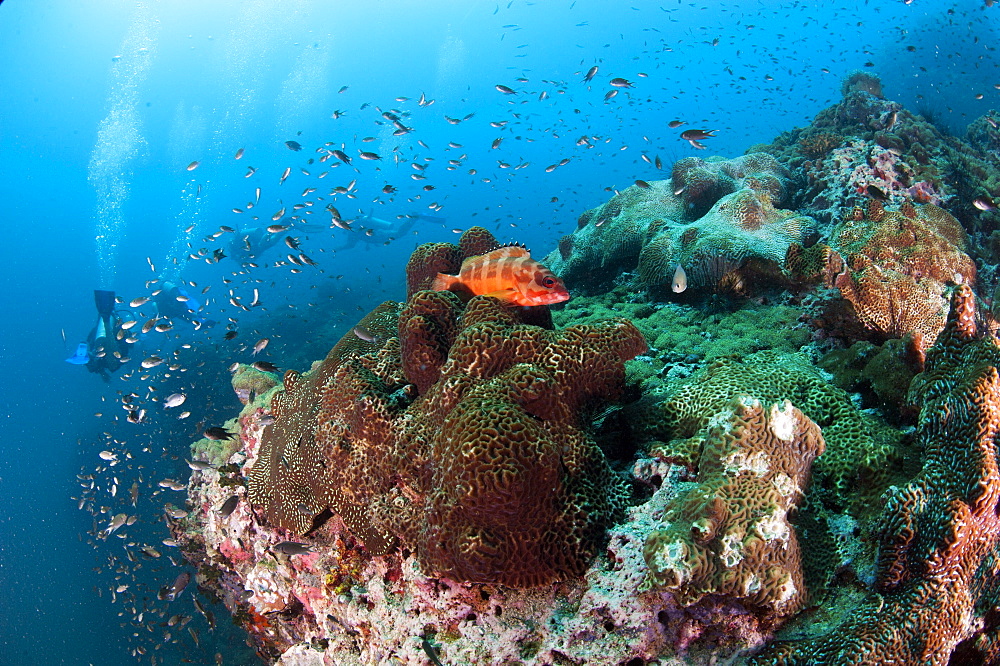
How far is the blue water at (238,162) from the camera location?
1806 centimetres

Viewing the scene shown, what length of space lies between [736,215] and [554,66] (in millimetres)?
145803

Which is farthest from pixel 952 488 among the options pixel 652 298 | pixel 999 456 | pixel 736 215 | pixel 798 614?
pixel 736 215

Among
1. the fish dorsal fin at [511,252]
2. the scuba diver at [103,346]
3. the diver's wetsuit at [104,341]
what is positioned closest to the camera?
the fish dorsal fin at [511,252]

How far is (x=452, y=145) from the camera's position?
42.9 ft

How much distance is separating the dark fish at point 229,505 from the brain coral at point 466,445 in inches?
30.7

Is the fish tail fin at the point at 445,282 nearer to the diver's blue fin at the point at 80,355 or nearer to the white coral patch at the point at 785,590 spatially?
the white coral patch at the point at 785,590

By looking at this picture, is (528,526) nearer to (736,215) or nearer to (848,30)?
(736,215)

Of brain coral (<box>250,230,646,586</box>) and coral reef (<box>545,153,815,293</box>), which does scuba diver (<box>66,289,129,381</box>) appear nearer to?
brain coral (<box>250,230,646,586</box>)

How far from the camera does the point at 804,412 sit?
11.8ft

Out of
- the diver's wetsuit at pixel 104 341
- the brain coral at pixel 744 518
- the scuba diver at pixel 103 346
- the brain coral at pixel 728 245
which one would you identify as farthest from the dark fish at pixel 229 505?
the diver's wetsuit at pixel 104 341

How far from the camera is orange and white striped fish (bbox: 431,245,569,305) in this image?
377 centimetres

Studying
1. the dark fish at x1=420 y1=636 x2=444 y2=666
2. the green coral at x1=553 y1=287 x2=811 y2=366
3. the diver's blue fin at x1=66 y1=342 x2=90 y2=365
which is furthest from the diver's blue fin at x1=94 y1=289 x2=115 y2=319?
the dark fish at x1=420 y1=636 x2=444 y2=666

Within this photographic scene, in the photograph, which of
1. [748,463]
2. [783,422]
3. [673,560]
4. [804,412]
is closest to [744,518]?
[748,463]

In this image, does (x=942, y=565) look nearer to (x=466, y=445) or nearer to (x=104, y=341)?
(x=466, y=445)
